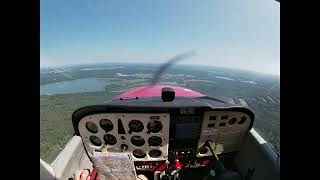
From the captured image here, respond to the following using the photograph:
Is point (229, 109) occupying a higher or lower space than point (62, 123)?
higher

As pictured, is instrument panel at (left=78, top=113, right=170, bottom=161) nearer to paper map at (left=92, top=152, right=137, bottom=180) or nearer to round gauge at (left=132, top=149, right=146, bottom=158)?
round gauge at (left=132, top=149, right=146, bottom=158)

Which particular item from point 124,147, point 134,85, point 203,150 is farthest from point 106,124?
point 134,85

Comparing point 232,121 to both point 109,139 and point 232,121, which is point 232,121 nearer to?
point 232,121

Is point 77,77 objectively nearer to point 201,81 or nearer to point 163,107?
point 201,81

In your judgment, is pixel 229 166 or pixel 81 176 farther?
pixel 229 166

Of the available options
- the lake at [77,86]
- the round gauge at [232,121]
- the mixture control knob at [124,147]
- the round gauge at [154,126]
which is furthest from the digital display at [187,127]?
the lake at [77,86]

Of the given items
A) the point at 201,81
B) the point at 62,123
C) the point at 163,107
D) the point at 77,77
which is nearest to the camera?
the point at 163,107

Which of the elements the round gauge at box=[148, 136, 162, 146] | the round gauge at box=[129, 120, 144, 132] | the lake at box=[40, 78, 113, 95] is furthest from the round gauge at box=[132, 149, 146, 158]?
the lake at box=[40, 78, 113, 95]
